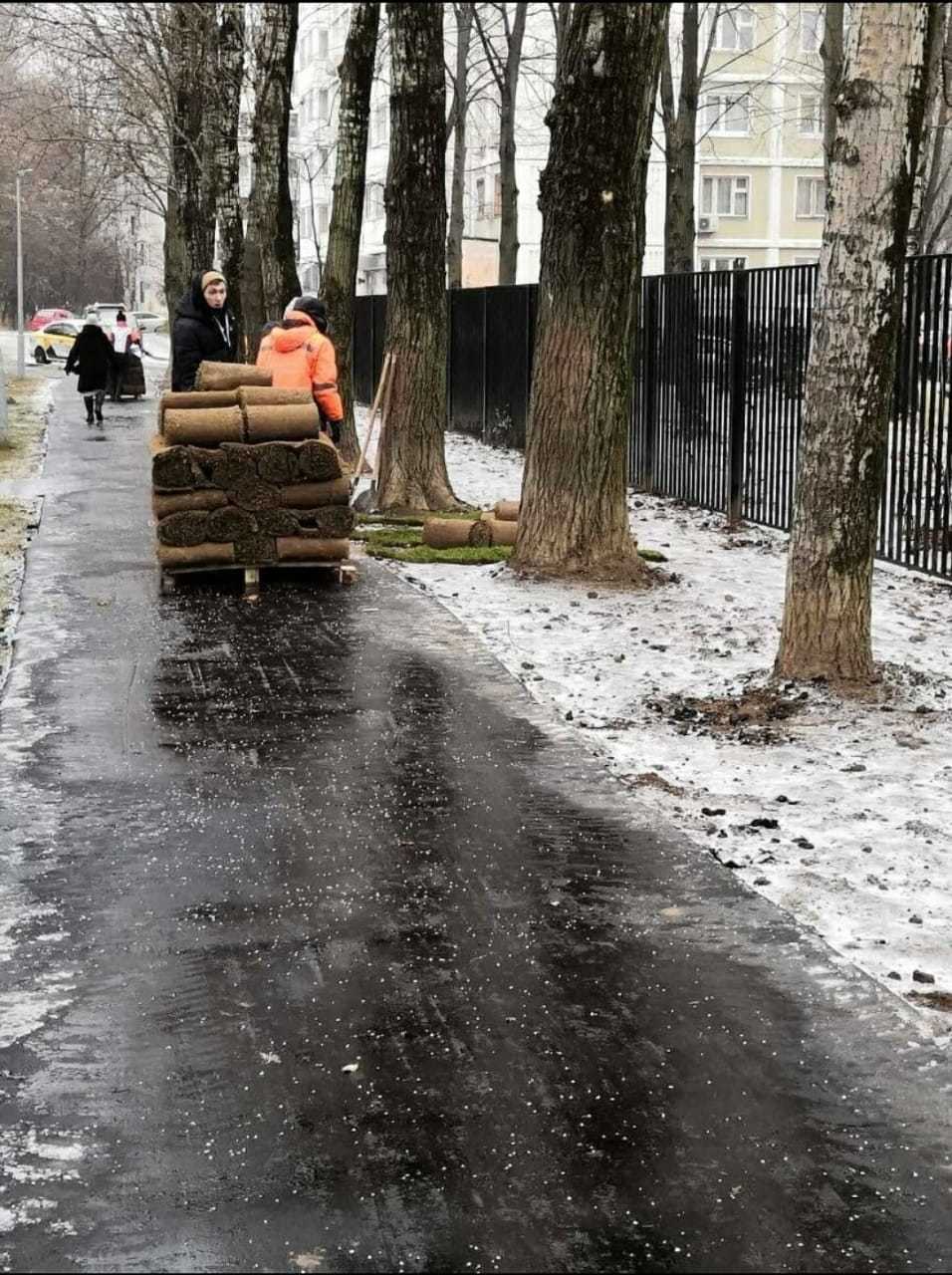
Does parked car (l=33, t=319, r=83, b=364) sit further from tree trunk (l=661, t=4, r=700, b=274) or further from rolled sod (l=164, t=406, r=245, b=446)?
rolled sod (l=164, t=406, r=245, b=446)

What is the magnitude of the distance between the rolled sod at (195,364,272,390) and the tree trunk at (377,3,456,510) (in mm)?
3717

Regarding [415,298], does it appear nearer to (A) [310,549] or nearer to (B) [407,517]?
(B) [407,517]

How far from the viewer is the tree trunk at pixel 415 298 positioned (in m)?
16.4

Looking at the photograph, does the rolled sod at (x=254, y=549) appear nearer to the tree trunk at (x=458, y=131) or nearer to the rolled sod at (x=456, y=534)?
the rolled sod at (x=456, y=534)

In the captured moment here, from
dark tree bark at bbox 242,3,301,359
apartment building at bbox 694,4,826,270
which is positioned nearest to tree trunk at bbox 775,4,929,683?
dark tree bark at bbox 242,3,301,359

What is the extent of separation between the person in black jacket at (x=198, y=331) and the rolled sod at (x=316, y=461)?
9.93 feet

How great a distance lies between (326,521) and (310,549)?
217 mm

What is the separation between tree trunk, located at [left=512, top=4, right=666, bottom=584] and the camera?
12.1 meters

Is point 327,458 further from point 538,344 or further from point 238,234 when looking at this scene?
point 238,234

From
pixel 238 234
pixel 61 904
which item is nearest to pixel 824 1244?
pixel 61 904

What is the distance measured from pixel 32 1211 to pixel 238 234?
21.9 metres

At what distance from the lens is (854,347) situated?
28.6 feet

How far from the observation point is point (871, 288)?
8.65 meters

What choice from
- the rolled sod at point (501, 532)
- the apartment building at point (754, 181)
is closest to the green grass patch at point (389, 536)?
the rolled sod at point (501, 532)
